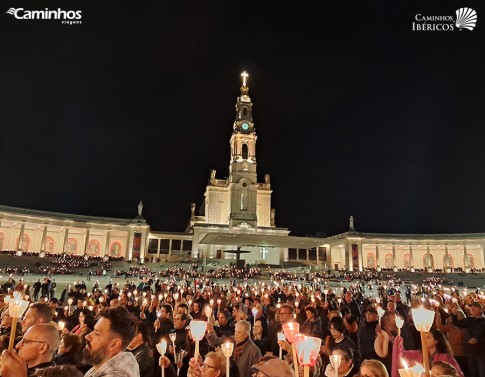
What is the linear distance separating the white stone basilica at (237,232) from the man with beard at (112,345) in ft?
179

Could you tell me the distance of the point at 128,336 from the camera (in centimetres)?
330

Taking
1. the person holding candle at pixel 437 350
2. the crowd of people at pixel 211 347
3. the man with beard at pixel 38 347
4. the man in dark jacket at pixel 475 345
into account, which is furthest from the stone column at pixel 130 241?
the man with beard at pixel 38 347

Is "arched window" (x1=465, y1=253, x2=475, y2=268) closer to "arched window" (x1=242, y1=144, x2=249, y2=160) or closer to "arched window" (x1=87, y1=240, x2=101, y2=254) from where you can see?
"arched window" (x1=242, y1=144, x2=249, y2=160)

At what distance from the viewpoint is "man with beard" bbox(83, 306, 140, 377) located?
9.46ft

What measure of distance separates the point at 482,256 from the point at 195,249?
56.3 m

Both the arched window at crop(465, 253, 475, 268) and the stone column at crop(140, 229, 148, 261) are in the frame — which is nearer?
the stone column at crop(140, 229, 148, 261)

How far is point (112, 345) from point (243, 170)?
7131 centimetres

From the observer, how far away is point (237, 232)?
222 feet

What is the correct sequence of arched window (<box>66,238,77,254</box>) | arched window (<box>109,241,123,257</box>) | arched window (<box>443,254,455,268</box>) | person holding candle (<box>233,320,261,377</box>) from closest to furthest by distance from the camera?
person holding candle (<box>233,320,261,377</box>) → arched window (<box>66,238,77,254</box>) → arched window (<box>109,241,123,257</box>) → arched window (<box>443,254,455,268</box>)

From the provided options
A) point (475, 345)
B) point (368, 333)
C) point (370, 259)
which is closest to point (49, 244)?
point (370, 259)

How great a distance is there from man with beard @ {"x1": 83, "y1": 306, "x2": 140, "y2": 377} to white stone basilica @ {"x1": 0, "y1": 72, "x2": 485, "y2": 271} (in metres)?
54.6

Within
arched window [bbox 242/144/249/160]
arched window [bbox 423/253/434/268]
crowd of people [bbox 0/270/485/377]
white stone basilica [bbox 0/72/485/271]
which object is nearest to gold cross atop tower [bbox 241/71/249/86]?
white stone basilica [bbox 0/72/485/271]

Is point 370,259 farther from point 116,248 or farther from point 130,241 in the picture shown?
point 116,248

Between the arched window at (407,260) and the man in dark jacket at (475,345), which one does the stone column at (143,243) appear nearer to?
the arched window at (407,260)
